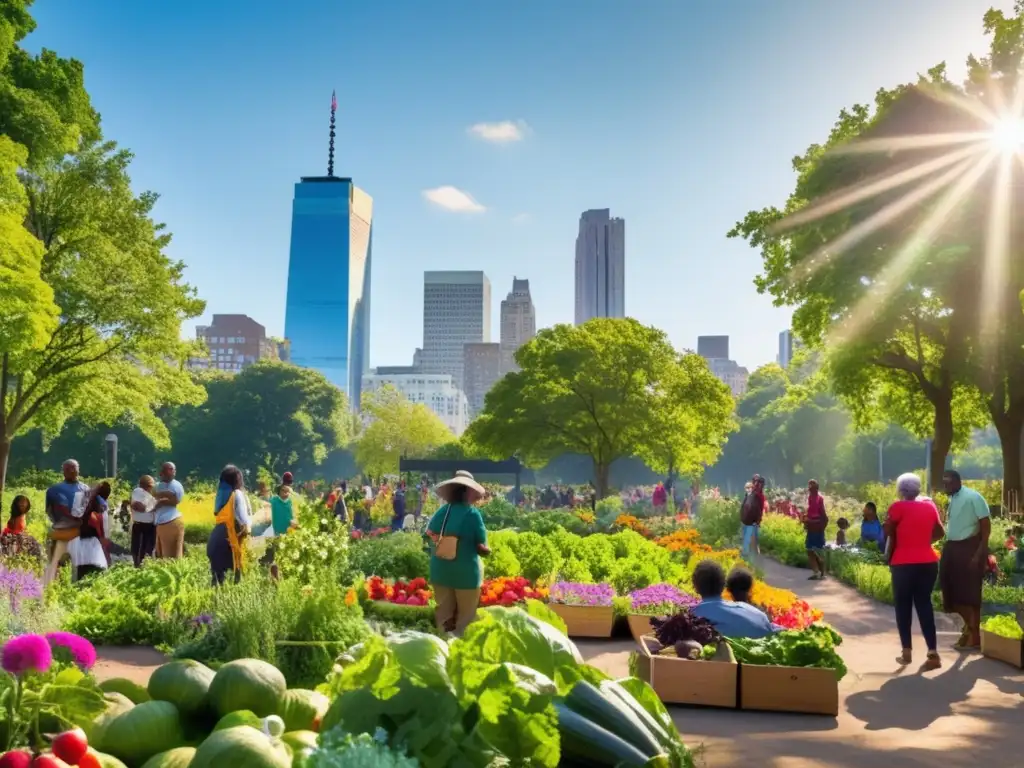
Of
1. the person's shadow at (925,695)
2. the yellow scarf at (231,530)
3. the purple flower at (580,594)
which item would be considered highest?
the yellow scarf at (231,530)

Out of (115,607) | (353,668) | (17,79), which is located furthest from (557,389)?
(353,668)

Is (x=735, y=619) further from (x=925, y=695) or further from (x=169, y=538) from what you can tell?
(x=169, y=538)

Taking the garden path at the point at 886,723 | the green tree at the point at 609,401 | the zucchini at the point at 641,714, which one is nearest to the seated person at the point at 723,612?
the garden path at the point at 886,723

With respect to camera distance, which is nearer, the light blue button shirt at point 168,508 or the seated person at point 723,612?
the seated person at point 723,612

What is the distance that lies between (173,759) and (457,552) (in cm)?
565

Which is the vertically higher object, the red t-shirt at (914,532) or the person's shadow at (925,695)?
the red t-shirt at (914,532)

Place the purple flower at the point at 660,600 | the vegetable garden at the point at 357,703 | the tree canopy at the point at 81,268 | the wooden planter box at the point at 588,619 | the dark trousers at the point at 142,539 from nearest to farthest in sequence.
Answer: the vegetable garden at the point at 357,703 → the purple flower at the point at 660,600 → the wooden planter box at the point at 588,619 → the dark trousers at the point at 142,539 → the tree canopy at the point at 81,268

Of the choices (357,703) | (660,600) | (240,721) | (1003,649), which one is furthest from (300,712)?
(1003,649)

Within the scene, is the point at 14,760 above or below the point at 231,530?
above

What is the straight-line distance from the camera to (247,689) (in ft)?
9.02

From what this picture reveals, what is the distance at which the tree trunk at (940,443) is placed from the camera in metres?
23.5

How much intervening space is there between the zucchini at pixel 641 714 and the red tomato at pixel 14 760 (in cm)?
139

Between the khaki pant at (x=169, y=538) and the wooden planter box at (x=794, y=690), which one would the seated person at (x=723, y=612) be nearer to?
Result: the wooden planter box at (x=794, y=690)

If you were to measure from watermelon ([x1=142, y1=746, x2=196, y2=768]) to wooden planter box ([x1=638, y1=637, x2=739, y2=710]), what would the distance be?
4784mm
